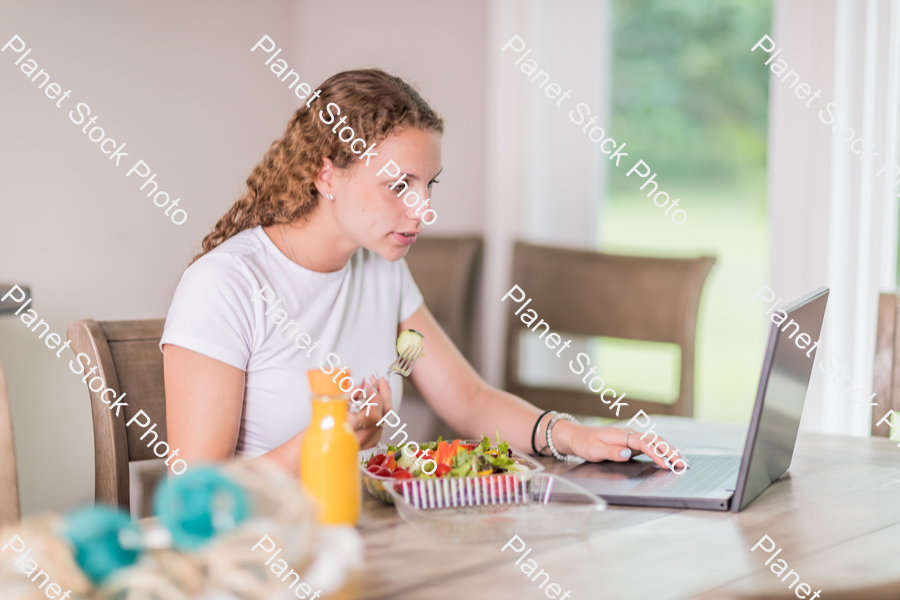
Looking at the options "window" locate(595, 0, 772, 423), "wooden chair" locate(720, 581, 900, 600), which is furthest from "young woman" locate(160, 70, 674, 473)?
"window" locate(595, 0, 772, 423)

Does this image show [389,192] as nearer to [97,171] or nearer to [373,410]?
[373,410]

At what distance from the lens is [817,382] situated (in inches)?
83.4

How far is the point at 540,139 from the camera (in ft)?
8.55

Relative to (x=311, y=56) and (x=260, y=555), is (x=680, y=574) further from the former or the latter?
(x=311, y=56)

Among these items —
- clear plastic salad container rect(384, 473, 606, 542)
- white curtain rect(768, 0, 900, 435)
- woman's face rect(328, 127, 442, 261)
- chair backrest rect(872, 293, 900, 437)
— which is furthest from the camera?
white curtain rect(768, 0, 900, 435)

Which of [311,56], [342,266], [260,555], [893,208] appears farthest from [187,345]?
[311,56]

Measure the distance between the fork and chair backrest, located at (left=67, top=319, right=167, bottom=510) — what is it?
397 millimetres

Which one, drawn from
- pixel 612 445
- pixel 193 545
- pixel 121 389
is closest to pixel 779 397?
pixel 612 445

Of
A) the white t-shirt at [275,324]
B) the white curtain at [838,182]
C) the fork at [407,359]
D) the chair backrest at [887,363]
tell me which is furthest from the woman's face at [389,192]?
the white curtain at [838,182]

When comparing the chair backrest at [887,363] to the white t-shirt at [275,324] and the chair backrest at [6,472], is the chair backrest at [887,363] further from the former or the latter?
the chair backrest at [6,472]

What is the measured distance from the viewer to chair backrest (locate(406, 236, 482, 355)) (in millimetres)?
2574

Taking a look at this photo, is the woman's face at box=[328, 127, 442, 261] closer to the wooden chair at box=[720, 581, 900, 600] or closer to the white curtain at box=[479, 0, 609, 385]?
the wooden chair at box=[720, 581, 900, 600]

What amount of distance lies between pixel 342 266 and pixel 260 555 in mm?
881

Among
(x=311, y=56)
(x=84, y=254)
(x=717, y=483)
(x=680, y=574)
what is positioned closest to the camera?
(x=680, y=574)
